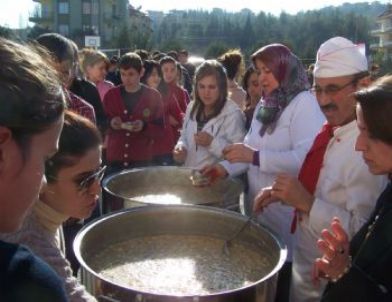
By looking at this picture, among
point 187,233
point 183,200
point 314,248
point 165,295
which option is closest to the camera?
point 165,295

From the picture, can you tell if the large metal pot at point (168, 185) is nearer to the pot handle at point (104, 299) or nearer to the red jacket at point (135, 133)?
the pot handle at point (104, 299)

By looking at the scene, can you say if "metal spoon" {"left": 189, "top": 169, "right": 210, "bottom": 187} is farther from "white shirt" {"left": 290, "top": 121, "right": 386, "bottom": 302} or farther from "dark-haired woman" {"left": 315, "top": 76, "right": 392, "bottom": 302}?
"dark-haired woman" {"left": 315, "top": 76, "right": 392, "bottom": 302}

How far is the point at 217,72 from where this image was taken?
3.09 metres

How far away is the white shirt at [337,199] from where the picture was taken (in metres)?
1.68

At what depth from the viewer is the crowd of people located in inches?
29.6

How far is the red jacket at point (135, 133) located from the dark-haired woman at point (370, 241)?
2381 millimetres

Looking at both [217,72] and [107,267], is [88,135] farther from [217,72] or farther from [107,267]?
[217,72]

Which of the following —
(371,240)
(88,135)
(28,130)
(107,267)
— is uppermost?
(28,130)

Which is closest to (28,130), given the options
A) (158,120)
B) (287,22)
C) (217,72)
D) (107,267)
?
(107,267)

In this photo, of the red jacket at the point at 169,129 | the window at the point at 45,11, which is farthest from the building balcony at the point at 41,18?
the red jacket at the point at 169,129

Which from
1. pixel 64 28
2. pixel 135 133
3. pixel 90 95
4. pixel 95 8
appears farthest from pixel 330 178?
pixel 95 8

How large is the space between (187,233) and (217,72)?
1349mm

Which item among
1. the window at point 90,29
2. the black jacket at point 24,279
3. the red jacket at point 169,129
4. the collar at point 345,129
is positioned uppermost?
the window at point 90,29

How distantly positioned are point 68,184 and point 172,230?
72 centimetres
